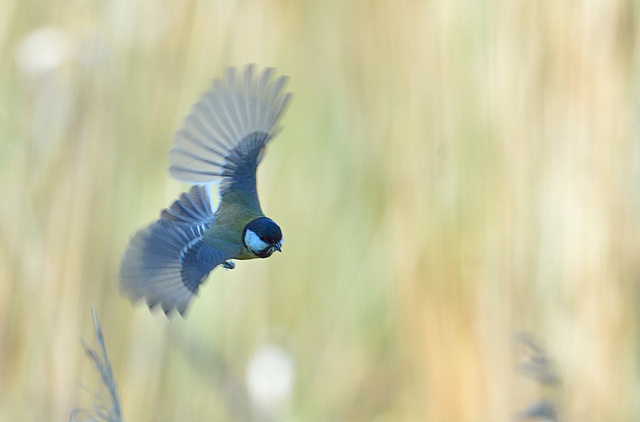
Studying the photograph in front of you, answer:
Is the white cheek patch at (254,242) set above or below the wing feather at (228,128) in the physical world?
below

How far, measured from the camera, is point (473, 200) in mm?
1427

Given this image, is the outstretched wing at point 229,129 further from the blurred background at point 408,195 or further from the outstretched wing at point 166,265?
the blurred background at point 408,195

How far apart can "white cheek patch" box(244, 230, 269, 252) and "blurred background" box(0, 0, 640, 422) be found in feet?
1.78

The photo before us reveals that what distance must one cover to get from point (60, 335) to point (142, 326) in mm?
139

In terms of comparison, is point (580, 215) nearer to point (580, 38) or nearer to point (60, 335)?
point (580, 38)

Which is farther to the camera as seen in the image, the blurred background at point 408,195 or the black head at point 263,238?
the blurred background at point 408,195

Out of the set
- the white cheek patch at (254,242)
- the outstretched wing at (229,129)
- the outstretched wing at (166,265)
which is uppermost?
the outstretched wing at (229,129)

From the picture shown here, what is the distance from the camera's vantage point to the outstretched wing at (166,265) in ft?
2.54

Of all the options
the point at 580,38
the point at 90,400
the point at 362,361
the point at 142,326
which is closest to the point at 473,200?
the point at 580,38

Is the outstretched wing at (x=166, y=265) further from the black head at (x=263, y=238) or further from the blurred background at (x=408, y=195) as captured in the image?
the blurred background at (x=408, y=195)

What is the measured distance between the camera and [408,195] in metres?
1.45

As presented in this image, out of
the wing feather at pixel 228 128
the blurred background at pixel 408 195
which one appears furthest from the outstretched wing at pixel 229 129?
the blurred background at pixel 408 195

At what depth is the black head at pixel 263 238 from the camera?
2.61ft

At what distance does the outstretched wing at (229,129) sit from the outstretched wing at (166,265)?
7 centimetres
